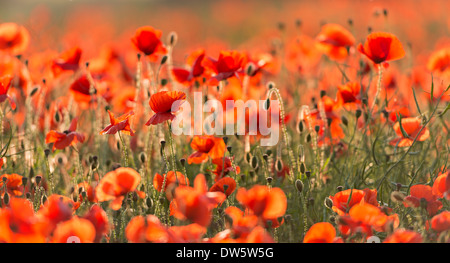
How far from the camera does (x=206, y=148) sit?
67.8 inches

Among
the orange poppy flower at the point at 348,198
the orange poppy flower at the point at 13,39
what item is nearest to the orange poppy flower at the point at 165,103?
the orange poppy flower at the point at 348,198

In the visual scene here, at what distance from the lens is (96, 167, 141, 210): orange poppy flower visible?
1.30m

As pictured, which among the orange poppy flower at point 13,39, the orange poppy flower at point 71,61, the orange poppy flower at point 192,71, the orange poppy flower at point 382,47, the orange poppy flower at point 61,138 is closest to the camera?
the orange poppy flower at point 61,138

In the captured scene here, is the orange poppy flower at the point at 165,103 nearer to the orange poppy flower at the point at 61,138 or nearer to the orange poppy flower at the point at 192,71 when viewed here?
the orange poppy flower at the point at 61,138

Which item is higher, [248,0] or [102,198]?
[248,0]

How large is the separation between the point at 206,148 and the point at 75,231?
696mm

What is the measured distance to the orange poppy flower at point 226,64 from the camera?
1.82m

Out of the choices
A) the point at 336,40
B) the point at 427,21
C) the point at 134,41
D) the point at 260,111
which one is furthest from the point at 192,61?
the point at 427,21

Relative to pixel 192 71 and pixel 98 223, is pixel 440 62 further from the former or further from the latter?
pixel 98 223

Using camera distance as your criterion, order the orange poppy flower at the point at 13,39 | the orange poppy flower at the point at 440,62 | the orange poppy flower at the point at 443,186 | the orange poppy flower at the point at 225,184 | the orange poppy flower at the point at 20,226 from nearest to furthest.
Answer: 1. the orange poppy flower at the point at 20,226
2. the orange poppy flower at the point at 443,186
3. the orange poppy flower at the point at 225,184
4. the orange poppy flower at the point at 440,62
5. the orange poppy flower at the point at 13,39

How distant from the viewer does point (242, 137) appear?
6.95 feet

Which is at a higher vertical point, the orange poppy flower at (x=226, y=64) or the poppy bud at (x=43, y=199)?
the orange poppy flower at (x=226, y=64)

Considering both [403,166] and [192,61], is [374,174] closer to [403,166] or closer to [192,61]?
[403,166]
